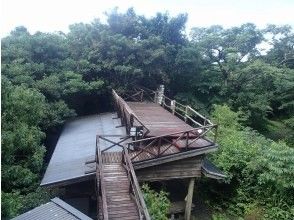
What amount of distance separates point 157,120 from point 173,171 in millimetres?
4123

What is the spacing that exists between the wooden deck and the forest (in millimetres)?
→ 2211

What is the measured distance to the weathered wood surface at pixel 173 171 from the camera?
12.1 metres

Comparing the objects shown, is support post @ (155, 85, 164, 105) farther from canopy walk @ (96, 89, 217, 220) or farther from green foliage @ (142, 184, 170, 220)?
green foliage @ (142, 184, 170, 220)

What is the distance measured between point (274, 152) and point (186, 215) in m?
4.34

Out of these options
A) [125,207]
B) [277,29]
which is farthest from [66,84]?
[277,29]

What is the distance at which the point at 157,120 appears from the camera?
16.1 meters

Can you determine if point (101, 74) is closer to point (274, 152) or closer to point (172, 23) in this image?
point (172, 23)

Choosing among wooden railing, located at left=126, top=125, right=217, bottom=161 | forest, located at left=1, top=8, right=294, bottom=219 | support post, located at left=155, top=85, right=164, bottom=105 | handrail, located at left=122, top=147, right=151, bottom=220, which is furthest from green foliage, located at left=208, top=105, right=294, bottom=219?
handrail, located at left=122, top=147, right=151, bottom=220

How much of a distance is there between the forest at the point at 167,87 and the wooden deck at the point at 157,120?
2.21 meters

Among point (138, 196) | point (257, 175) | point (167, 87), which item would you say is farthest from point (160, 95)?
point (138, 196)

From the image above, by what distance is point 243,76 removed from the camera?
79.4 feet

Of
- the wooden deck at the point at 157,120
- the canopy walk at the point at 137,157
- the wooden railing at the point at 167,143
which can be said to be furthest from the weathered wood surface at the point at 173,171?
the wooden deck at the point at 157,120

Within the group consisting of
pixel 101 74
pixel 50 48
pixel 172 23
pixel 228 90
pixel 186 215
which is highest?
pixel 172 23

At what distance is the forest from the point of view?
12.7 metres
